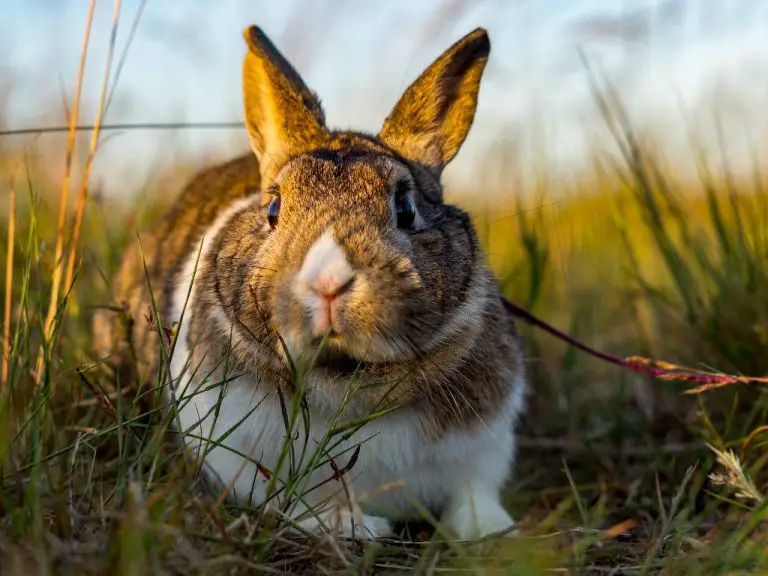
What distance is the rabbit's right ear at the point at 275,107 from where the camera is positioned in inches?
141

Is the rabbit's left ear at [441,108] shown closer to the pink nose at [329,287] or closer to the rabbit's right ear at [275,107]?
the rabbit's right ear at [275,107]

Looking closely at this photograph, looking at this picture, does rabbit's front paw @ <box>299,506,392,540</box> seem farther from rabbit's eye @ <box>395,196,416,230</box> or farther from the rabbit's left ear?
the rabbit's left ear

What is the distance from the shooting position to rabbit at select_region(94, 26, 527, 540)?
8.84 feet

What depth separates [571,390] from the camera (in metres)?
4.71

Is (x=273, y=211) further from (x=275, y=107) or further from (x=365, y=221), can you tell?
(x=275, y=107)

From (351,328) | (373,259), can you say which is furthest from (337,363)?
(373,259)

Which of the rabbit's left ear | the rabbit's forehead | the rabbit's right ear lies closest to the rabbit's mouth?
the rabbit's forehead

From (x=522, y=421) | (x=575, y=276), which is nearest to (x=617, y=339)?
(x=575, y=276)

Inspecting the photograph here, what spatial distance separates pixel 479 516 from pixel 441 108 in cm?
161

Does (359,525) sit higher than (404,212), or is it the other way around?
(404,212)

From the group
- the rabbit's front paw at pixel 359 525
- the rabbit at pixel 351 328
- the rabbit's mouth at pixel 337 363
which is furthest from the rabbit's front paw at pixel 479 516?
the rabbit's mouth at pixel 337 363

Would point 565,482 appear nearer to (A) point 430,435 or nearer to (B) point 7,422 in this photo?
(A) point 430,435

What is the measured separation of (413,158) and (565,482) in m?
1.55

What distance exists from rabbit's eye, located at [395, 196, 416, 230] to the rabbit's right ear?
567 mm
